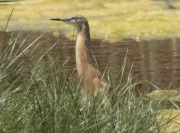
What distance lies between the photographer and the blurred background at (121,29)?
34.6 ft

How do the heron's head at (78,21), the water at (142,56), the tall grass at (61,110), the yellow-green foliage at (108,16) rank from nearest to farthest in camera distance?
the tall grass at (61,110) → the heron's head at (78,21) → the water at (142,56) → the yellow-green foliage at (108,16)

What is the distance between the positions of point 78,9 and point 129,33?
3.61 metres

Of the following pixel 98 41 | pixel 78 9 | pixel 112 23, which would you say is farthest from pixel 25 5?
pixel 98 41

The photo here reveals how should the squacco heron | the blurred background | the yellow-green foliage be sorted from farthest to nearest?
the yellow-green foliage, the blurred background, the squacco heron

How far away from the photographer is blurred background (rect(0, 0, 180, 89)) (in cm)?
1055

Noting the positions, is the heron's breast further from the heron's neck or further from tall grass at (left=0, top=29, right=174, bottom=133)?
tall grass at (left=0, top=29, right=174, bottom=133)

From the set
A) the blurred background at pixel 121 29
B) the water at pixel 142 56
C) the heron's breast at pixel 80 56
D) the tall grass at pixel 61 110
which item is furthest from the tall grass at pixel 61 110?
the water at pixel 142 56

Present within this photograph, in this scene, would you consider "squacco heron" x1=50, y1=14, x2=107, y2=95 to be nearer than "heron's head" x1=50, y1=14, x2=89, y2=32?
Yes

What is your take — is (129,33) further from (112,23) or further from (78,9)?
(78,9)

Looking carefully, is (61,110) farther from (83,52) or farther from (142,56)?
(142,56)

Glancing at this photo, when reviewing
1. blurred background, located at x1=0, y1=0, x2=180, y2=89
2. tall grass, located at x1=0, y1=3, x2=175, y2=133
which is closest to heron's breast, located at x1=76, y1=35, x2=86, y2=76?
tall grass, located at x1=0, y1=3, x2=175, y2=133

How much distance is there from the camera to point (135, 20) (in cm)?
1562

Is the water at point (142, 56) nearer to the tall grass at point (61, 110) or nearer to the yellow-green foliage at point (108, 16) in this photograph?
the yellow-green foliage at point (108, 16)

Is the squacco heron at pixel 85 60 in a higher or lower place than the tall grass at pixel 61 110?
lower
